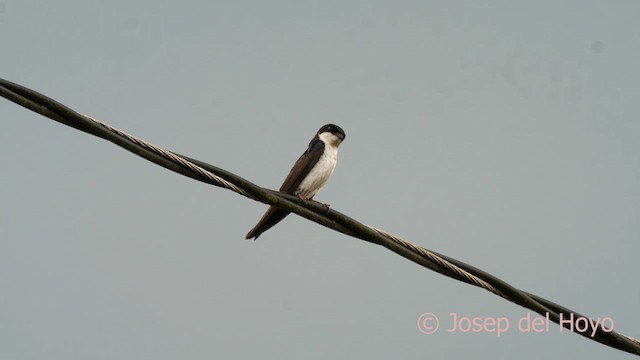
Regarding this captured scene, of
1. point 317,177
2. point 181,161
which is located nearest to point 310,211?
point 181,161

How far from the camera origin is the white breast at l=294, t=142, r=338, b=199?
25.6 ft

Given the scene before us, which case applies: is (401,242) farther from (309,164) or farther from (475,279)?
(309,164)

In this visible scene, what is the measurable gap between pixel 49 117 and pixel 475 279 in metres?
2.24

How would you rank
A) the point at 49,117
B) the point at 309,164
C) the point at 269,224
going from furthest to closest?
the point at 309,164 < the point at 269,224 < the point at 49,117

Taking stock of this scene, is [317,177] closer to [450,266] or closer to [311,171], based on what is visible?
[311,171]

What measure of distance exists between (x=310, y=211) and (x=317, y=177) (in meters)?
3.24

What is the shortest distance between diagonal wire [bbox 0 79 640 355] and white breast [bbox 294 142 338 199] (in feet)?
10.5

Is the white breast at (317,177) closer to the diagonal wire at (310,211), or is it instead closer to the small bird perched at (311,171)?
the small bird perched at (311,171)

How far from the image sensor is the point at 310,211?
15.0 feet

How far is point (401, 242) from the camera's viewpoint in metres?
4.40

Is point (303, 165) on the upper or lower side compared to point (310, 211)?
upper

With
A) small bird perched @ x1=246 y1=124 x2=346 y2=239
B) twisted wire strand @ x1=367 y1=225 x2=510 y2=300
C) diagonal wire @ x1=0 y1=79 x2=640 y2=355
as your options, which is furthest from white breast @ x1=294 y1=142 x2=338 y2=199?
twisted wire strand @ x1=367 y1=225 x2=510 y2=300

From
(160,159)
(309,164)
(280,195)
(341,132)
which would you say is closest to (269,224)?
(309,164)

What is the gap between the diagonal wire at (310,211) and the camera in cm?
402
